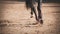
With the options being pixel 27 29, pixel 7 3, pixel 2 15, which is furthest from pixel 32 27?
pixel 7 3

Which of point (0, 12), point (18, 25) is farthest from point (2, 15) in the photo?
point (18, 25)

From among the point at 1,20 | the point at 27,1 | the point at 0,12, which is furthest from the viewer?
the point at 27,1

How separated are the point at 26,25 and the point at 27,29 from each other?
51 millimetres

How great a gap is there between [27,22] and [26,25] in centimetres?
4

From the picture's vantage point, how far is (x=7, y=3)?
1531 millimetres

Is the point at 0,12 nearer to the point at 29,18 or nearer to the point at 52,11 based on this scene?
the point at 29,18

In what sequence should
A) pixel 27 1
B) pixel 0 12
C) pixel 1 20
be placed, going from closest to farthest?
1. pixel 1 20
2. pixel 0 12
3. pixel 27 1

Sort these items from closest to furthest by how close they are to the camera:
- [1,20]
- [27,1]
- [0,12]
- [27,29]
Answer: [27,29] < [1,20] < [0,12] < [27,1]

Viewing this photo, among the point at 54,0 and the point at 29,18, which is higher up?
the point at 54,0

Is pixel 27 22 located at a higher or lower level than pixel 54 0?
lower

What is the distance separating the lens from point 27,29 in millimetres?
1170

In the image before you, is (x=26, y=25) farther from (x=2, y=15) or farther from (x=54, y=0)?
(x=54, y=0)

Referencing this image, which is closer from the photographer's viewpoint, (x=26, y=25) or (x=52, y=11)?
(x=26, y=25)

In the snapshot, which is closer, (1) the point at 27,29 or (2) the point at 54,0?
(1) the point at 27,29
